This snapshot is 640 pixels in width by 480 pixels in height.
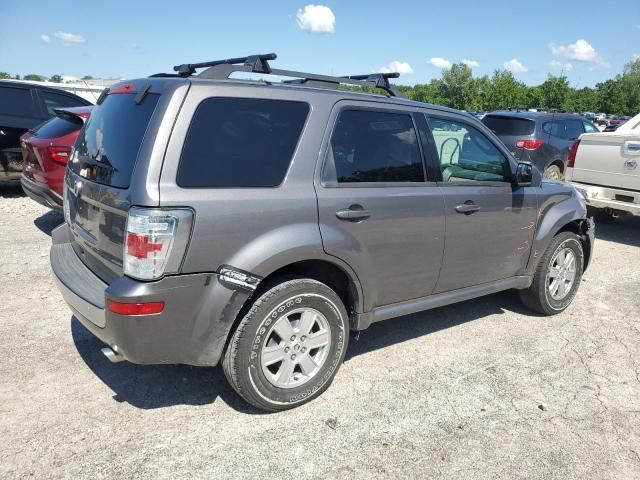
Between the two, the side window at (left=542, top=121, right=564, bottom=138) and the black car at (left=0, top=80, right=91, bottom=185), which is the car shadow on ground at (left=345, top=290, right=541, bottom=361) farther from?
the side window at (left=542, top=121, right=564, bottom=138)

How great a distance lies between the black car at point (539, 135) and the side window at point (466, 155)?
7.00 m

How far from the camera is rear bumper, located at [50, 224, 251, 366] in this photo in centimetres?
251

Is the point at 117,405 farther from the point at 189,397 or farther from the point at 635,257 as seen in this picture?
the point at 635,257

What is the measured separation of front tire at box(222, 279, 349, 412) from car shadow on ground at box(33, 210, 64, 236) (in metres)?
4.88

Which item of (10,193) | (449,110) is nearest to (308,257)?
(449,110)

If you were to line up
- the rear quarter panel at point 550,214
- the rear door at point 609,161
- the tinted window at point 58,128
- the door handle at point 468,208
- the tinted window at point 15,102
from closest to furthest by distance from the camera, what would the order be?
1. the door handle at point 468,208
2. the rear quarter panel at point 550,214
3. the tinted window at point 58,128
4. the rear door at point 609,161
5. the tinted window at point 15,102

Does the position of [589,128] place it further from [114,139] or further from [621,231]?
[114,139]

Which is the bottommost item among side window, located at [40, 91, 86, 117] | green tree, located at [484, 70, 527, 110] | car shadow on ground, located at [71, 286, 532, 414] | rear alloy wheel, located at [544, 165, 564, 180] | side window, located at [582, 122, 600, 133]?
car shadow on ground, located at [71, 286, 532, 414]

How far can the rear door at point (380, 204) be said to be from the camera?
305 cm

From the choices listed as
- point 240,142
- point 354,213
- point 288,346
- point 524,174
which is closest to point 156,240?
point 240,142

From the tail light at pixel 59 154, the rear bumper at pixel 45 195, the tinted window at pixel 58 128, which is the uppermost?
the tinted window at pixel 58 128

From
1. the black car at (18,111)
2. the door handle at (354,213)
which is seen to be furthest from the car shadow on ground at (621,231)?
the black car at (18,111)

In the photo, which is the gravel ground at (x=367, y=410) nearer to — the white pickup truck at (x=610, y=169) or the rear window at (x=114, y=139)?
the rear window at (x=114, y=139)

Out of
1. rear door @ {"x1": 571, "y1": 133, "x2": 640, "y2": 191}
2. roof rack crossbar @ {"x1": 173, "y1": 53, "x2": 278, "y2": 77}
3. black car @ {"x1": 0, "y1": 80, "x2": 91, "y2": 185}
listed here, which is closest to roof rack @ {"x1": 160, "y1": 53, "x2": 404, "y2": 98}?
roof rack crossbar @ {"x1": 173, "y1": 53, "x2": 278, "y2": 77}
